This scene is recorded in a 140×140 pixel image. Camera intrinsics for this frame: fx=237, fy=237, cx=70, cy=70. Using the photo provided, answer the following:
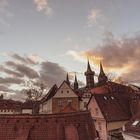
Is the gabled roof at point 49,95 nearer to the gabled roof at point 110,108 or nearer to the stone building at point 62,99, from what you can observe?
the stone building at point 62,99

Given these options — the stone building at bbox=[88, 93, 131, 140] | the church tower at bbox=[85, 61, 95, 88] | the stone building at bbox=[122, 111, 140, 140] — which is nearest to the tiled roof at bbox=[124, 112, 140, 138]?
the stone building at bbox=[122, 111, 140, 140]

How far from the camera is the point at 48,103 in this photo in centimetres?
6431

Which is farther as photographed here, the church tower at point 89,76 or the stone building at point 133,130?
the church tower at point 89,76

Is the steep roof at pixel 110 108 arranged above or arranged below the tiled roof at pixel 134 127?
above

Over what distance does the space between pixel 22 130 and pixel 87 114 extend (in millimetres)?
6939

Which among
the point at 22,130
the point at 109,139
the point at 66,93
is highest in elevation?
the point at 66,93

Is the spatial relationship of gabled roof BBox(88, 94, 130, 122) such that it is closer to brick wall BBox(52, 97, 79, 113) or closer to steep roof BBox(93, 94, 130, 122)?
steep roof BBox(93, 94, 130, 122)

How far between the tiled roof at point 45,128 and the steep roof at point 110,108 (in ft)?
69.6

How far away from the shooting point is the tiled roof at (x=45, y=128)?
845 inches

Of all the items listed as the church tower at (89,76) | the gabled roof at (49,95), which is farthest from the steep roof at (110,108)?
the church tower at (89,76)

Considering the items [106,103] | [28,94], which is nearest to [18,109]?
[106,103]

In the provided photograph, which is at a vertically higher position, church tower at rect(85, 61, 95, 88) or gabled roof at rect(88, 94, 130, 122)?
church tower at rect(85, 61, 95, 88)

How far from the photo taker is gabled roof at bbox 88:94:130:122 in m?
44.1

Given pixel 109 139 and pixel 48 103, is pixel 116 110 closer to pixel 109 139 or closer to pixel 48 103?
pixel 109 139
